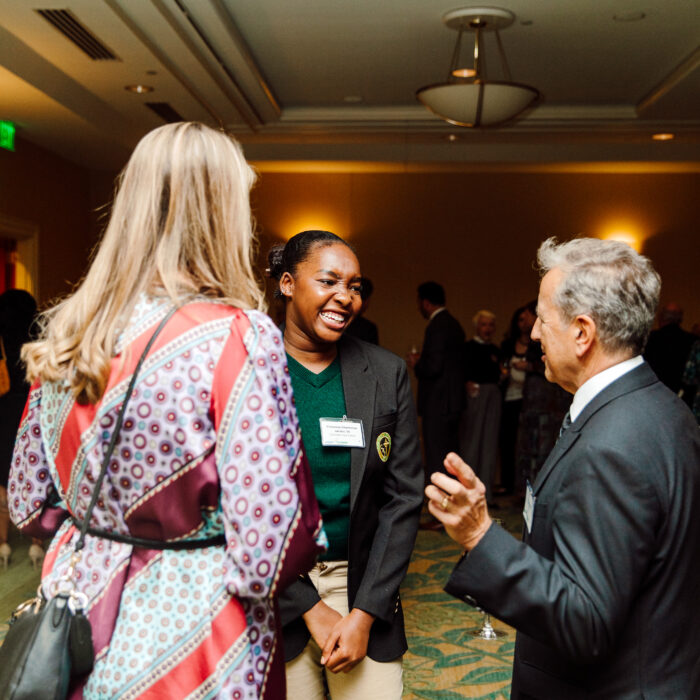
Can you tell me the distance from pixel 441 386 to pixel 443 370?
13 centimetres

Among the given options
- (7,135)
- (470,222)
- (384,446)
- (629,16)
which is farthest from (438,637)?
(470,222)

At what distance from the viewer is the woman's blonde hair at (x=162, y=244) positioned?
1249 mm

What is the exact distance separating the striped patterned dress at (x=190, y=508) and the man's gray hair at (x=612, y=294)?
573 mm

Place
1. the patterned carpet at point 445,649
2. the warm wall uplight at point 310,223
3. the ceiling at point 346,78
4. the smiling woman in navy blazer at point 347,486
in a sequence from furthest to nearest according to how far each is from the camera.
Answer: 1. the warm wall uplight at point 310,223
2. the ceiling at point 346,78
3. the patterned carpet at point 445,649
4. the smiling woman in navy blazer at point 347,486

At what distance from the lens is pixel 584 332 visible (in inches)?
57.4

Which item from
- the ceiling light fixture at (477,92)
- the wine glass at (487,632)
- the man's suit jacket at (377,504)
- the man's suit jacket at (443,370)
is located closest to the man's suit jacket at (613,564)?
the man's suit jacket at (377,504)

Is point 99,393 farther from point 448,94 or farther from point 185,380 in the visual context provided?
point 448,94

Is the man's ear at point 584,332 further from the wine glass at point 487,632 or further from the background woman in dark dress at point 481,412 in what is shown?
the background woman in dark dress at point 481,412

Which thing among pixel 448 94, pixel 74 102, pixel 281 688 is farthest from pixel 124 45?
pixel 281 688

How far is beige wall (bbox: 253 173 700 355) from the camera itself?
9.57 meters

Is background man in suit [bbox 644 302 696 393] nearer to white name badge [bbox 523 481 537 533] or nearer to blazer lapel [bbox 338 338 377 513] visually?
blazer lapel [bbox 338 338 377 513]

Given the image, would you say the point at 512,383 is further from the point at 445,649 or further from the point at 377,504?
the point at 377,504

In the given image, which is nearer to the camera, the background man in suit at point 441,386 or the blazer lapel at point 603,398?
the blazer lapel at point 603,398

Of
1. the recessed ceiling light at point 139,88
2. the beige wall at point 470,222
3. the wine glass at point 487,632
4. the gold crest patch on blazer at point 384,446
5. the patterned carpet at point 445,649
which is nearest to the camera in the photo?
the gold crest patch on blazer at point 384,446
